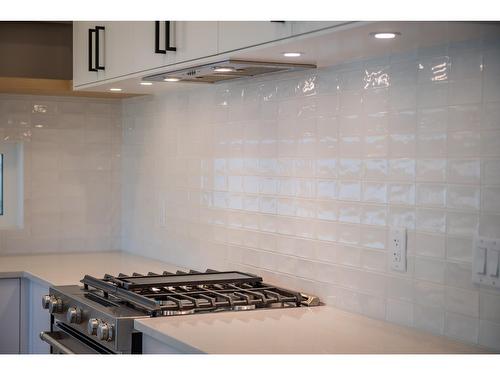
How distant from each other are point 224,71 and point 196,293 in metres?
0.77

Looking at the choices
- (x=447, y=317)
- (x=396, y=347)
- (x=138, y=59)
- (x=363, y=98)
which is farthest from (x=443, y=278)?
(x=138, y=59)

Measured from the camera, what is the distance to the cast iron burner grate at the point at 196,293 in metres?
2.51

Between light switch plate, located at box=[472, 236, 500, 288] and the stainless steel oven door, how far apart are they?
1.14 m

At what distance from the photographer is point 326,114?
2678mm

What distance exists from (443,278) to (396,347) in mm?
253

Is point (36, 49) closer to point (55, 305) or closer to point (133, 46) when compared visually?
point (133, 46)

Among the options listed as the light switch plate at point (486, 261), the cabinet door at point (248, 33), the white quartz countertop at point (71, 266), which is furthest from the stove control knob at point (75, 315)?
the light switch plate at point (486, 261)

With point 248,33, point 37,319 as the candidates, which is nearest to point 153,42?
point 248,33

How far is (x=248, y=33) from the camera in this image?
228 centimetres

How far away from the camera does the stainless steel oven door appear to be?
2689 millimetres

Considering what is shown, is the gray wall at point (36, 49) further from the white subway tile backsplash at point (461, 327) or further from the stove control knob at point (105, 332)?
the white subway tile backsplash at point (461, 327)

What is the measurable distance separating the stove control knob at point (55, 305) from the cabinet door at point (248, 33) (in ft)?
3.83

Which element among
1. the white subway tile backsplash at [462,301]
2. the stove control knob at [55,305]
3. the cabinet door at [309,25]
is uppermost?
the cabinet door at [309,25]

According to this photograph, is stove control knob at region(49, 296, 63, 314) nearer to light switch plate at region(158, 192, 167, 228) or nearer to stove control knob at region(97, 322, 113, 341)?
stove control knob at region(97, 322, 113, 341)
